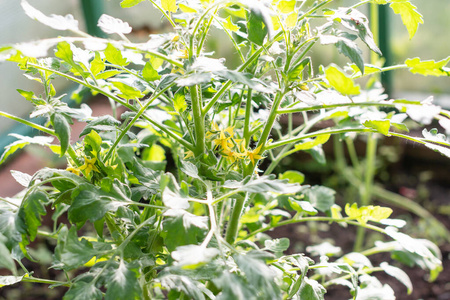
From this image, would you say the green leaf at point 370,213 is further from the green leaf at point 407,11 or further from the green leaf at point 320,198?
the green leaf at point 407,11

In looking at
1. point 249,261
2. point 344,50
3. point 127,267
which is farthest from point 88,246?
point 344,50

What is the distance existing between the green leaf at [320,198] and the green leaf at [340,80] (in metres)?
0.33

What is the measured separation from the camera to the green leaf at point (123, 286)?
457 mm

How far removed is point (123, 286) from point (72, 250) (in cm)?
7

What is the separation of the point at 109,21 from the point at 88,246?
0.26 metres

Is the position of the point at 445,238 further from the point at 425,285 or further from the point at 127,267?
the point at 127,267

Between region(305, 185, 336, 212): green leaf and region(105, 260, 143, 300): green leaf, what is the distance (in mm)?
385

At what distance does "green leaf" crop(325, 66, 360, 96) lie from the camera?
478 mm

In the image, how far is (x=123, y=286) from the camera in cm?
46

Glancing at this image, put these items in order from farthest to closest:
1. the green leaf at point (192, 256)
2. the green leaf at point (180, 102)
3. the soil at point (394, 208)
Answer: the soil at point (394, 208) < the green leaf at point (180, 102) < the green leaf at point (192, 256)

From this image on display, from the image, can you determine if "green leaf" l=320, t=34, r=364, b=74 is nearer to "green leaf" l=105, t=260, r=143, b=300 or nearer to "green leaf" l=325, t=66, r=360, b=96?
"green leaf" l=325, t=66, r=360, b=96

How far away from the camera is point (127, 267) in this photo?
49 cm

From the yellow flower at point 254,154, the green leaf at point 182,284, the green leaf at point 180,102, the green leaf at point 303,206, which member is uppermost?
the green leaf at point 180,102

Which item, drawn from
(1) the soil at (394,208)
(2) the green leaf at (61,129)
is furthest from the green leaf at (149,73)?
(1) the soil at (394,208)
